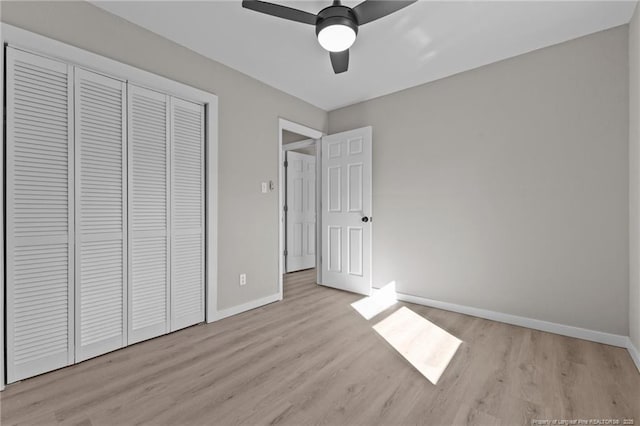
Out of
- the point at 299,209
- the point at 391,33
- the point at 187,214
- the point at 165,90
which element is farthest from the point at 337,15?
the point at 299,209

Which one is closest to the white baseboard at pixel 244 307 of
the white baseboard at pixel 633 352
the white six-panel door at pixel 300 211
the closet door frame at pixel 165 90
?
the closet door frame at pixel 165 90

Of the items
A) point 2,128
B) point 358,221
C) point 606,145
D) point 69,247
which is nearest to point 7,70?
point 2,128

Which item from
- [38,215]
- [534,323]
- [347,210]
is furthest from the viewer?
[347,210]

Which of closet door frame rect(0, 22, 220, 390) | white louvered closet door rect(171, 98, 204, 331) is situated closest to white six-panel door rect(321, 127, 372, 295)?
closet door frame rect(0, 22, 220, 390)

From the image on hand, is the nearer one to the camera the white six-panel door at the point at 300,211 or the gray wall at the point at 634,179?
the gray wall at the point at 634,179

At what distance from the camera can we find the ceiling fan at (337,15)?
174 centimetres

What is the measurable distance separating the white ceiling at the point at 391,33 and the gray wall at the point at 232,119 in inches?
5.3

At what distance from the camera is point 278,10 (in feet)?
5.87

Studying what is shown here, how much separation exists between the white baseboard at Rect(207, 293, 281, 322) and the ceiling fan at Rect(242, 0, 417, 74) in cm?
256

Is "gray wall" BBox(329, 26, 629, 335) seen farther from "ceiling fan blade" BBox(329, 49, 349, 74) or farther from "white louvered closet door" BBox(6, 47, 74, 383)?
"white louvered closet door" BBox(6, 47, 74, 383)

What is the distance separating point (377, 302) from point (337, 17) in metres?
2.89

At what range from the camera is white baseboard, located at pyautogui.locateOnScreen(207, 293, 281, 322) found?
290cm

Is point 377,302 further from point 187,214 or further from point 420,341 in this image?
point 187,214

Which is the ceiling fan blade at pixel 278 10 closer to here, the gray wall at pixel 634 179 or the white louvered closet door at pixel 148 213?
the white louvered closet door at pixel 148 213
